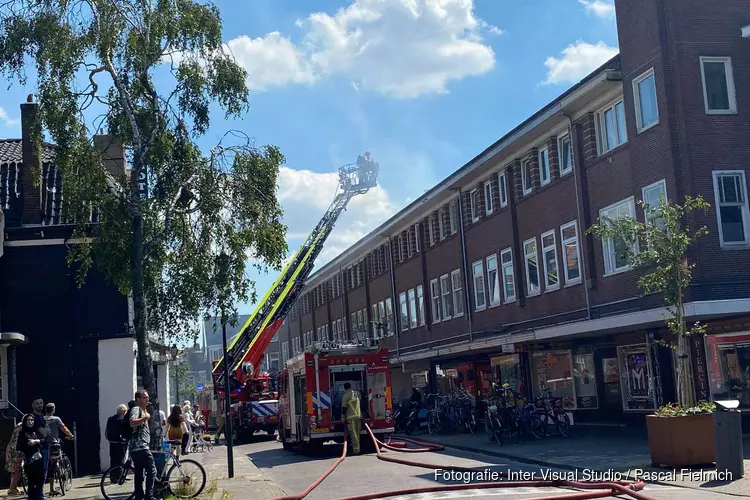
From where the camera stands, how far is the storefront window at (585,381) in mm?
26766

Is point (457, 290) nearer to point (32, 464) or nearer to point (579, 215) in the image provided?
point (579, 215)

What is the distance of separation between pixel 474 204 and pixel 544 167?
20.0 ft

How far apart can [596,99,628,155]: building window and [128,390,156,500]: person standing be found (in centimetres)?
1465

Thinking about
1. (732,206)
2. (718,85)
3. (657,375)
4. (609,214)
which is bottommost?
(657,375)

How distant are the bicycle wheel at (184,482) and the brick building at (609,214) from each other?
436 inches

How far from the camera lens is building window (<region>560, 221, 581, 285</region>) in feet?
83.9

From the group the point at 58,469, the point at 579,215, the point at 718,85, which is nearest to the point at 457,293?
the point at 579,215

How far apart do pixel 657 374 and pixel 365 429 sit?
300 inches

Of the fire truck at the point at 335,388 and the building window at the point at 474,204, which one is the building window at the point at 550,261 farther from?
the fire truck at the point at 335,388

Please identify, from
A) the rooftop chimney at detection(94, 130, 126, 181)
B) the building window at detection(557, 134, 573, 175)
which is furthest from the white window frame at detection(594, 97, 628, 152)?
the rooftop chimney at detection(94, 130, 126, 181)

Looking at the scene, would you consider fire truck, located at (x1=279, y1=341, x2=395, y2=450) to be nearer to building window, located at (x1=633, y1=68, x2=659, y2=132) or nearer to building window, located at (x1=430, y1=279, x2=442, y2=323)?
building window, located at (x1=633, y1=68, x2=659, y2=132)

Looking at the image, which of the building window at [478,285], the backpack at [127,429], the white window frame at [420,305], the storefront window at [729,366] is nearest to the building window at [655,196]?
the storefront window at [729,366]

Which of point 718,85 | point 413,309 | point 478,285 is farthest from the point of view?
point 413,309

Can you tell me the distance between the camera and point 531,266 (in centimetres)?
2870
